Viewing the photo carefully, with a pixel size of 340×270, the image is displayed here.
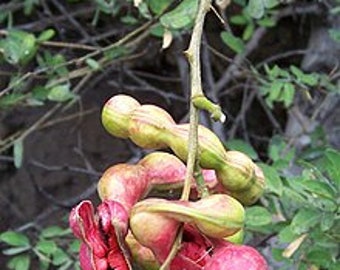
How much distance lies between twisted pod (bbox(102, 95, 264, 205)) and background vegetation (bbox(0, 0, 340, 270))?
38 centimetres

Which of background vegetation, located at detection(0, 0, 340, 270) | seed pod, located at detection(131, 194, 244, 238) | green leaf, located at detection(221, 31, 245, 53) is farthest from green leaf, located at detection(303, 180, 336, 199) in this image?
green leaf, located at detection(221, 31, 245, 53)

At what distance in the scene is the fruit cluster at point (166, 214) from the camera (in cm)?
73

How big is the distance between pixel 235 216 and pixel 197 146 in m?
0.07

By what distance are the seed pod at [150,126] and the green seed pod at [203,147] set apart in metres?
0.02

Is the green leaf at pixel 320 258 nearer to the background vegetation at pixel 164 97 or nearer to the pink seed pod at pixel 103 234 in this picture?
the background vegetation at pixel 164 97

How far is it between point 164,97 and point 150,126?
1.47 metres

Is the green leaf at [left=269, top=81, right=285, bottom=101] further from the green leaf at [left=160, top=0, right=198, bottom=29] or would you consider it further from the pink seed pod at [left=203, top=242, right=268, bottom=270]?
the pink seed pod at [left=203, top=242, right=268, bottom=270]

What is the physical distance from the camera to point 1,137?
2.26 metres

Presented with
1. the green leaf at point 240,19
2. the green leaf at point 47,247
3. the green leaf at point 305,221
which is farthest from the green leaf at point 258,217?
the green leaf at point 240,19

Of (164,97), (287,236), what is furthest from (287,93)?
(164,97)

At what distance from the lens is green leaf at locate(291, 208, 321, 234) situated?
129 centimetres

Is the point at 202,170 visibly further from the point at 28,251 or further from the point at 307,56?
the point at 307,56

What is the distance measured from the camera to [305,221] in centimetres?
129

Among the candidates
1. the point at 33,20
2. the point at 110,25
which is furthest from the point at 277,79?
the point at 33,20
